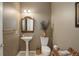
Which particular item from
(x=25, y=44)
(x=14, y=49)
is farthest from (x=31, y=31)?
(x=14, y=49)

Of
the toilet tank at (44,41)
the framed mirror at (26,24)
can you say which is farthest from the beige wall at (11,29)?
the toilet tank at (44,41)

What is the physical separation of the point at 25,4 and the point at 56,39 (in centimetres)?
51

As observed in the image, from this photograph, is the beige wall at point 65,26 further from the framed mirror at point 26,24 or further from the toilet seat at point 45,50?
the framed mirror at point 26,24

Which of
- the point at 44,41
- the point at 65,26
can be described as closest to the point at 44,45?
the point at 44,41

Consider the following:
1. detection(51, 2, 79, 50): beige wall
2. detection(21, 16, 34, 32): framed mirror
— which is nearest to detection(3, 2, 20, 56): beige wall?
detection(21, 16, 34, 32): framed mirror

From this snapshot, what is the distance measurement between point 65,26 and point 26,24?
453mm

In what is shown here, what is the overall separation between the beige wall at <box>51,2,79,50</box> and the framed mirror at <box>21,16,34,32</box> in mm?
245

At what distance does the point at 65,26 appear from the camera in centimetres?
148

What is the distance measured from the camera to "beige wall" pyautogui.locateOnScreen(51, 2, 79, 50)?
4.71 feet

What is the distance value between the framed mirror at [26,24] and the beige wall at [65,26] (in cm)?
24

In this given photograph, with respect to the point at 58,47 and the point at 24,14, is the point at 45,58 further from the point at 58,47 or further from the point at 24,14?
the point at 24,14

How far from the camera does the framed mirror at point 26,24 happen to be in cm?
149

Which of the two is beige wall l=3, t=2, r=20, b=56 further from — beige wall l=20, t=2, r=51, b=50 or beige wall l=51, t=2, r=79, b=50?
beige wall l=51, t=2, r=79, b=50

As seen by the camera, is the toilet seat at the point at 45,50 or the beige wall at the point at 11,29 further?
the beige wall at the point at 11,29
